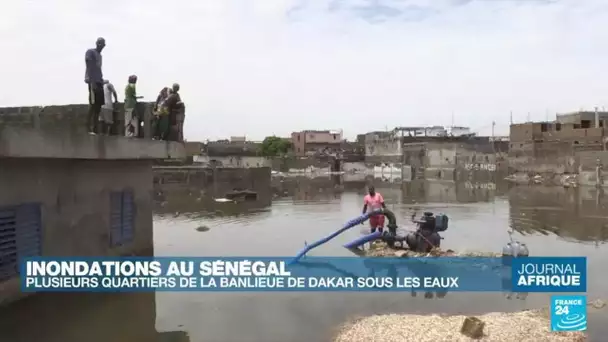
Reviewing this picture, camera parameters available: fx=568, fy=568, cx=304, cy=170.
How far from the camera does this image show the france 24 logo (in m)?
8.93

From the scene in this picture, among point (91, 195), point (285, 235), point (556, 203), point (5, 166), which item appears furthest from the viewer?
point (556, 203)

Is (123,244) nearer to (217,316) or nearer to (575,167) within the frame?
(217,316)

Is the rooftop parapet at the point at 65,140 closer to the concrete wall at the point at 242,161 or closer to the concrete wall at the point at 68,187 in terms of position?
the concrete wall at the point at 68,187

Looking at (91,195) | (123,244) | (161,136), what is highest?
(161,136)

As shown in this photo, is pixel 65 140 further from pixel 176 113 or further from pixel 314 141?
pixel 314 141

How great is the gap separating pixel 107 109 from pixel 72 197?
2.56 metres

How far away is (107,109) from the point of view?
1333 centimetres

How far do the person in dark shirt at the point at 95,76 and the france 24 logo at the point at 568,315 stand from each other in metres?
9.31

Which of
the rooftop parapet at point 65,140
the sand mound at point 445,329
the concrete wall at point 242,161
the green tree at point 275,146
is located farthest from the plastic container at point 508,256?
the green tree at point 275,146

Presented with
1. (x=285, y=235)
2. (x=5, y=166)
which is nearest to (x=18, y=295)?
(x=5, y=166)

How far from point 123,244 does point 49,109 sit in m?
3.80

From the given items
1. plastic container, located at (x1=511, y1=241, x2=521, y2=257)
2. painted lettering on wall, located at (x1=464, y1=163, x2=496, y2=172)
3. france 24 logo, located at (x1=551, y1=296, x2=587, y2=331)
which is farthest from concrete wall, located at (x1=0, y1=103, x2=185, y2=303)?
painted lettering on wall, located at (x1=464, y1=163, x2=496, y2=172)

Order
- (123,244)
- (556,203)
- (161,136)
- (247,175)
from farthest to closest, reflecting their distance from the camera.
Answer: (247,175)
(556,203)
(161,136)
(123,244)

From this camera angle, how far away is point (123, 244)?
1373 cm
